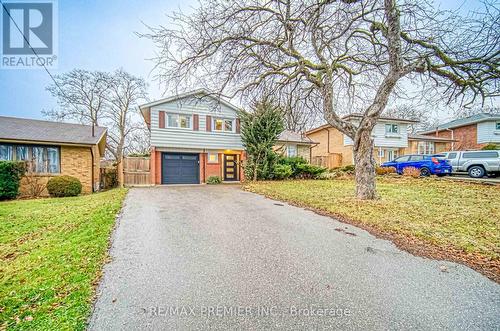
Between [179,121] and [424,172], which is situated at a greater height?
[179,121]

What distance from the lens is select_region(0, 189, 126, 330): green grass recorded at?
2.31m

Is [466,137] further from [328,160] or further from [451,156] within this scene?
[328,160]

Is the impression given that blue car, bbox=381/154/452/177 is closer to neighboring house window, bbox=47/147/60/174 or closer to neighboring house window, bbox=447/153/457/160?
neighboring house window, bbox=447/153/457/160

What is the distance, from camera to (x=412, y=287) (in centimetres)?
292

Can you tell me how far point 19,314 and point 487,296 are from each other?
A: 522 centimetres

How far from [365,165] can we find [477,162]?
38.2 feet

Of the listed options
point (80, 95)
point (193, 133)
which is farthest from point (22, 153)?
point (80, 95)

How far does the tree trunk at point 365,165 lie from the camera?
799 centimetres

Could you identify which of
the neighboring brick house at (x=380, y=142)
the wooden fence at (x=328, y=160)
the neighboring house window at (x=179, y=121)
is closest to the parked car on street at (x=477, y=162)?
the neighboring brick house at (x=380, y=142)

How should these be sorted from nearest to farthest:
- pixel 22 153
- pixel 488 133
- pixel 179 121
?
pixel 22 153, pixel 179 121, pixel 488 133

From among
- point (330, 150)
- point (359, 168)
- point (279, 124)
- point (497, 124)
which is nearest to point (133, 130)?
point (279, 124)

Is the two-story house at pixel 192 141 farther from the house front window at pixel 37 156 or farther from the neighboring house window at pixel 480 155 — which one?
the neighboring house window at pixel 480 155

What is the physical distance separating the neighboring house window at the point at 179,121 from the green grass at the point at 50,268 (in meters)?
10.0

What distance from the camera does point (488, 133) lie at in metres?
24.2
